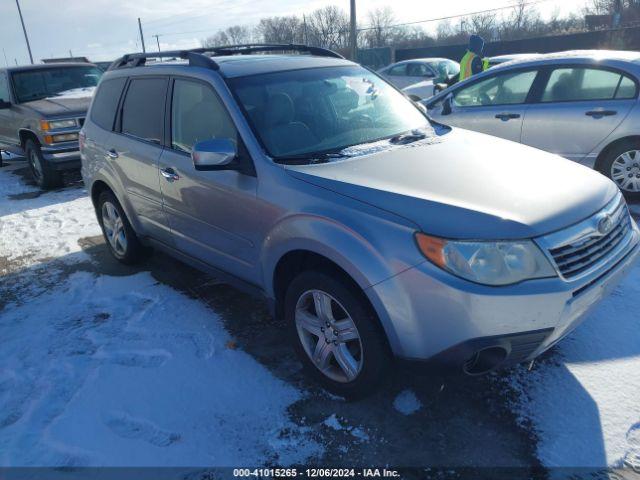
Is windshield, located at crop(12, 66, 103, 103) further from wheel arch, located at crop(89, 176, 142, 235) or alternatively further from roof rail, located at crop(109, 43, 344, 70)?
roof rail, located at crop(109, 43, 344, 70)

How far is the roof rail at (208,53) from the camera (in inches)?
139

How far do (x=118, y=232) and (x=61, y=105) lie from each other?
456cm

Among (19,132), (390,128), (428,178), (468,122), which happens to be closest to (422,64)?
(468,122)

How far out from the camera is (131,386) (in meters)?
2.99

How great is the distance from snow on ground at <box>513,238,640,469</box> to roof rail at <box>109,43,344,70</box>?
283cm

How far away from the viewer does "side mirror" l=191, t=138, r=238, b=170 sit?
9.41 feet

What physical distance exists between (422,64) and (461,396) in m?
13.0

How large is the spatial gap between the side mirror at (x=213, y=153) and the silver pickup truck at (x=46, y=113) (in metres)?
5.97

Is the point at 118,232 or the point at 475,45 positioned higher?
the point at 475,45

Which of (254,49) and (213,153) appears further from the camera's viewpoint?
(254,49)

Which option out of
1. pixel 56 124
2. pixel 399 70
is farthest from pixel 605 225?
pixel 399 70

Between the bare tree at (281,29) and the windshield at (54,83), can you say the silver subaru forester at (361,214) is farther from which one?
the bare tree at (281,29)

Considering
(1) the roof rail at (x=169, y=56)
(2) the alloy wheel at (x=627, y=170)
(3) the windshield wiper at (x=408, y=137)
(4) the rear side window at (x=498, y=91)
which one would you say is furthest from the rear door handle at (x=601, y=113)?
(1) the roof rail at (x=169, y=56)

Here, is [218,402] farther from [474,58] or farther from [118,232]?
[474,58]
